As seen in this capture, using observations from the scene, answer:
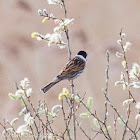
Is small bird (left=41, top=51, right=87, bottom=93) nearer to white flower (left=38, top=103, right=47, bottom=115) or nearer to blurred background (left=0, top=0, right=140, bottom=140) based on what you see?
white flower (left=38, top=103, right=47, bottom=115)

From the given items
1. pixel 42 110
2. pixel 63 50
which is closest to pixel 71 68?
pixel 42 110

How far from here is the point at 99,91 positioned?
336 cm

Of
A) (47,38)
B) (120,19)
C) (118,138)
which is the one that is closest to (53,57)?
(120,19)

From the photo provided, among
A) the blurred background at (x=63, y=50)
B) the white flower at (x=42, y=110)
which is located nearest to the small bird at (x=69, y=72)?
the white flower at (x=42, y=110)

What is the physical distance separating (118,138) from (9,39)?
1.38 metres

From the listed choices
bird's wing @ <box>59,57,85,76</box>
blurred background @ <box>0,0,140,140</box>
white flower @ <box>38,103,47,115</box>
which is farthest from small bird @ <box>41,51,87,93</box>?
blurred background @ <box>0,0,140,140</box>

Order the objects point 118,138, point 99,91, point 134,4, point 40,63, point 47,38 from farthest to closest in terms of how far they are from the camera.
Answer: point 134,4
point 40,63
point 99,91
point 118,138
point 47,38

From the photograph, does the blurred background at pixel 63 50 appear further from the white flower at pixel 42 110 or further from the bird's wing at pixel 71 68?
the white flower at pixel 42 110

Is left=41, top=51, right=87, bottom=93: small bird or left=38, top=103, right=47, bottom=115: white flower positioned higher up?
left=41, top=51, right=87, bottom=93: small bird

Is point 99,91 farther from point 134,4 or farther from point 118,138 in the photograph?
point 134,4

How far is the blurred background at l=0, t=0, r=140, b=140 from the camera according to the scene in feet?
11.1

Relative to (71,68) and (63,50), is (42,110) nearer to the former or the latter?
(71,68)

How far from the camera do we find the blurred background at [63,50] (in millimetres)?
3371

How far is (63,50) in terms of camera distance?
11.9 ft
